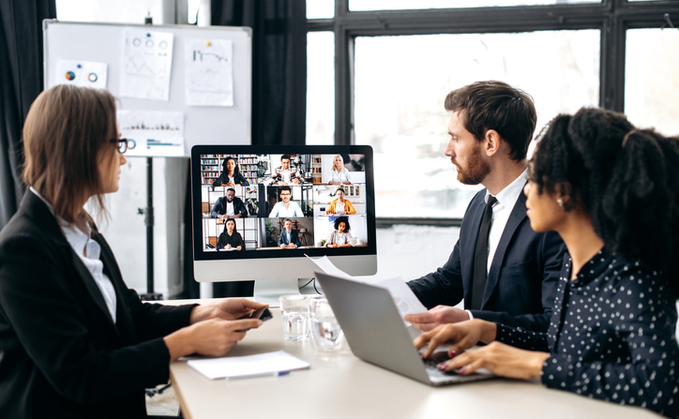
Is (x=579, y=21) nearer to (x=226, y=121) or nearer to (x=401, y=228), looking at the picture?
(x=401, y=228)

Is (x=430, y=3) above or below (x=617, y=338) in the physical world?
above

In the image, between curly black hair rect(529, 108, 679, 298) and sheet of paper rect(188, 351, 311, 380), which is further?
sheet of paper rect(188, 351, 311, 380)

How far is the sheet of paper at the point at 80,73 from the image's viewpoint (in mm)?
2650

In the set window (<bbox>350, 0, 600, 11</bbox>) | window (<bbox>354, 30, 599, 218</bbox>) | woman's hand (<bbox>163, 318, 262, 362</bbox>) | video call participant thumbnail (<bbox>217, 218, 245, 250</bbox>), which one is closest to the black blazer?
woman's hand (<bbox>163, 318, 262, 362</bbox>)

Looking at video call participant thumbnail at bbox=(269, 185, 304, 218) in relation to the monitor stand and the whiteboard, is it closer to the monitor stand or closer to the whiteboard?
the monitor stand

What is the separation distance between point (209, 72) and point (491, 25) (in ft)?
4.83

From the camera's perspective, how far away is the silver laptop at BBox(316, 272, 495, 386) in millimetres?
976

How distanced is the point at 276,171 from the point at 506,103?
77 cm

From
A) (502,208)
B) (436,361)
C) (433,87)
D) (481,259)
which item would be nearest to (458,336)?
(436,361)

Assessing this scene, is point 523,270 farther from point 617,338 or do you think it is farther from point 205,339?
point 205,339

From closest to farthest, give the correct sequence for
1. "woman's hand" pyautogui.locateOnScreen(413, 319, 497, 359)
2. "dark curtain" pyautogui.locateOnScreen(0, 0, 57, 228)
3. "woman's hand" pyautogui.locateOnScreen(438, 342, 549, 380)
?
"woman's hand" pyautogui.locateOnScreen(438, 342, 549, 380), "woman's hand" pyautogui.locateOnScreen(413, 319, 497, 359), "dark curtain" pyautogui.locateOnScreen(0, 0, 57, 228)

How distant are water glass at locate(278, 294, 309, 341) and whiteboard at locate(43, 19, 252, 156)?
5.00 ft

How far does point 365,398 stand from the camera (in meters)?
0.97

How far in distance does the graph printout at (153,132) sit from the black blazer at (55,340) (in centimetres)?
166
